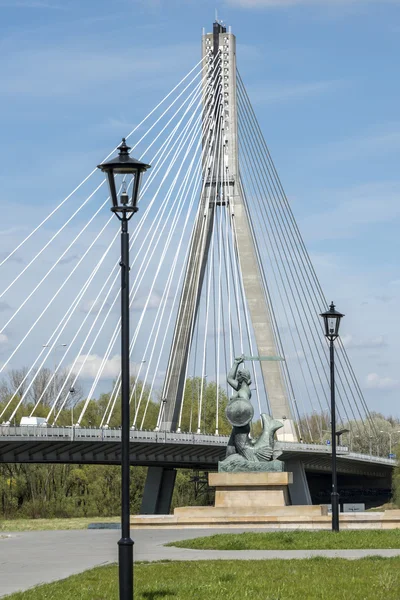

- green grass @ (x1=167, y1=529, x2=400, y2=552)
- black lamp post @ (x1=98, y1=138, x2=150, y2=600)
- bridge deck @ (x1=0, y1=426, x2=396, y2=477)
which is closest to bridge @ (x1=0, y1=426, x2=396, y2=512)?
bridge deck @ (x1=0, y1=426, x2=396, y2=477)

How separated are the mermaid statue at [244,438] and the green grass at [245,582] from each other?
1541cm

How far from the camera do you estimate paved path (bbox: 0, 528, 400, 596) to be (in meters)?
17.3

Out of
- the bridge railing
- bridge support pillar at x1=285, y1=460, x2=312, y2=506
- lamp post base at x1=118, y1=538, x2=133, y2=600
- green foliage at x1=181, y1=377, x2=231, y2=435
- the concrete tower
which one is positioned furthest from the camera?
green foliage at x1=181, y1=377, x2=231, y2=435

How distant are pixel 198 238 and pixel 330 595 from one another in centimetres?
4205

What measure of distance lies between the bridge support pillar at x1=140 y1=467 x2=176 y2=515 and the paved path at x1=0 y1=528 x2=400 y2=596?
38449 mm

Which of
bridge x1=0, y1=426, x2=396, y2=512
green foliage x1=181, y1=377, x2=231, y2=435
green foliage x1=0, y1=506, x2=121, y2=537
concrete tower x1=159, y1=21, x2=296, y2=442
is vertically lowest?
green foliage x1=0, y1=506, x2=121, y2=537

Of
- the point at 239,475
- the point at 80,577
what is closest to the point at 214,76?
the point at 239,475

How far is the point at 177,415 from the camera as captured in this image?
5988 centimetres

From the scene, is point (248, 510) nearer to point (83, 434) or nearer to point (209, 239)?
point (83, 434)

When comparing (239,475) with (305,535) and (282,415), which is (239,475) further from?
(282,415)

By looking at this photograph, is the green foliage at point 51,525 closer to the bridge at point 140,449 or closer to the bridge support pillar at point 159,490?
the bridge at point 140,449

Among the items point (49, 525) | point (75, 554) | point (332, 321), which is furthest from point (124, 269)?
point (49, 525)

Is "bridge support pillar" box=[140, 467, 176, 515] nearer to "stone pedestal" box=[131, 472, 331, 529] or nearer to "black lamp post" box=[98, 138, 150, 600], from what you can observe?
"stone pedestal" box=[131, 472, 331, 529]

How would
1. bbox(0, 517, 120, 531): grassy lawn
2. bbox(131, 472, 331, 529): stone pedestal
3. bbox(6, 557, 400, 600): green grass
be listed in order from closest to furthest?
bbox(6, 557, 400, 600): green grass < bbox(131, 472, 331, 529): stone pedestal < bbox(0, 517, 120, 531): grassy lawn
